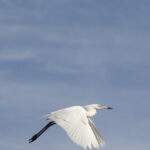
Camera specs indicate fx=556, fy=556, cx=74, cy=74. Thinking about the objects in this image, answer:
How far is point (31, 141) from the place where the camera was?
3133 cm

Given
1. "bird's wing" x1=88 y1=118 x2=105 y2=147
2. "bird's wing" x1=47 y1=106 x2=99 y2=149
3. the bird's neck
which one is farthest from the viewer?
the bird's neck

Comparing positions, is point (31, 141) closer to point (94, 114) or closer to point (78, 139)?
point (94, 114)

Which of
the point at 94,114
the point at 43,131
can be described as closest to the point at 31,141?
the point at 43,131

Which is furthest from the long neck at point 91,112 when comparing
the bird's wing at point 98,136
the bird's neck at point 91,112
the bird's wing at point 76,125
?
the bird's wing at point 76,125

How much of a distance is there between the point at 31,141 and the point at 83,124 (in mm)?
7000

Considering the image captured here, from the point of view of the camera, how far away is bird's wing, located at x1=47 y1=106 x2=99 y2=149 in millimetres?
23391

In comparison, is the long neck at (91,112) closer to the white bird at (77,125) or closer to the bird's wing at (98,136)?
the white bird at (77,125)

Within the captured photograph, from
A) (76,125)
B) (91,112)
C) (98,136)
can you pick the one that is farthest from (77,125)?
(91,112)

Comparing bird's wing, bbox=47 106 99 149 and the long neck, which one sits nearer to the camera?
bird's wing, bbox=47 106 99 149

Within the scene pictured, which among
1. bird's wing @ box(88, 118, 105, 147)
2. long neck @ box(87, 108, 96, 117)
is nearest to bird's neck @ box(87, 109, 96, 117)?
long neck @ box(87, 108, 96, 117)

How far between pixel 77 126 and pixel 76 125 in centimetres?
11

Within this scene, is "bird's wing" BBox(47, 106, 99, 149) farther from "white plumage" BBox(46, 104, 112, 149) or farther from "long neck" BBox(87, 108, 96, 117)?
"long neck" BBox(87, 108, 96, 117)

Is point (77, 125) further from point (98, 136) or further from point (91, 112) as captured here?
point (91, 112)

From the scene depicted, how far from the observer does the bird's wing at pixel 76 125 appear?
76.7ft
